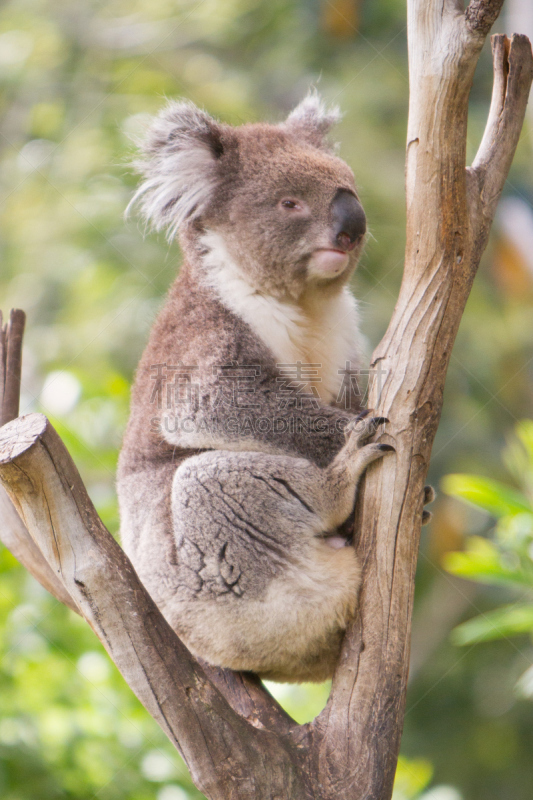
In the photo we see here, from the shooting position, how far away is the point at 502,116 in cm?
275

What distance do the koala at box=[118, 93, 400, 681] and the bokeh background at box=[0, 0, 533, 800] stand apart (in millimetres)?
1176

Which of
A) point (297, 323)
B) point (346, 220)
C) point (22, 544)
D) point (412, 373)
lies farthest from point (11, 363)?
point (412, 373)

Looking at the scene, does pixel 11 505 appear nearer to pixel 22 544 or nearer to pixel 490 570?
pixel 22 544

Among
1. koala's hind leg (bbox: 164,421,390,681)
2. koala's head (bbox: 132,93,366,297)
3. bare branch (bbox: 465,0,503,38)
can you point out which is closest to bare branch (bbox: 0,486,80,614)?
koala's hind leg (bbox: 164,421,390,681)

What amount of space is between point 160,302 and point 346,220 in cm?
255

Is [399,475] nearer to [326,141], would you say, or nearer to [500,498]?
[500,498]

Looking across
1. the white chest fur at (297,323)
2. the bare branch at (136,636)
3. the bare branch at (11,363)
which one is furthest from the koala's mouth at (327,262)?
the bare branch at (136,636)

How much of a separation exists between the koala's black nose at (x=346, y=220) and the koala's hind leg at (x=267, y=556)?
822 mm

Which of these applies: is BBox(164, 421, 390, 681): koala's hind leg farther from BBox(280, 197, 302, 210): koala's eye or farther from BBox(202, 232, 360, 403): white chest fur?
BBox(280, 197, 302, 210): koala's eye

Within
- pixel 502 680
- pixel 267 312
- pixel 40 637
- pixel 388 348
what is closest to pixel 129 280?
pixel 40 637

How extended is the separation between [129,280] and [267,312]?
13.2ft

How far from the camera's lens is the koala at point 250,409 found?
2664 mm

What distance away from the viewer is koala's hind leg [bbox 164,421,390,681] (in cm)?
261

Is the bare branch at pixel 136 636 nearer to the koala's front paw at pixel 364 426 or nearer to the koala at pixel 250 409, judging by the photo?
the koala at pixel 250 409
